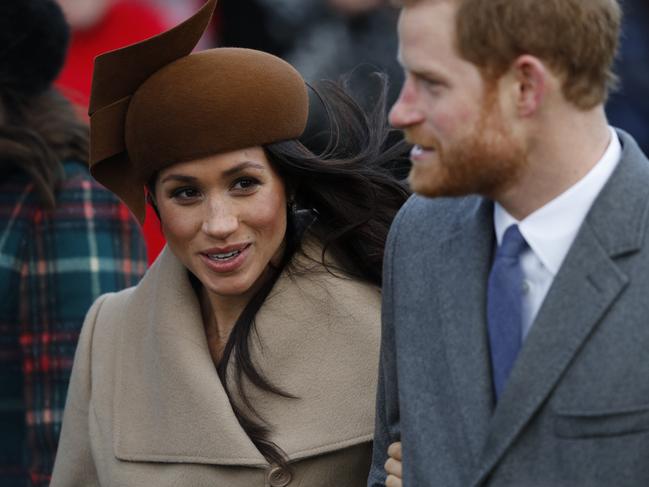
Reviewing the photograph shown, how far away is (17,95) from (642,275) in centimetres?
243

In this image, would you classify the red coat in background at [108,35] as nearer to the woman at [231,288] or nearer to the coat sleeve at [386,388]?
the woman at [231,288]

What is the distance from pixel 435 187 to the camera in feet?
8.41

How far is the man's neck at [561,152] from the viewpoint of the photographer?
2500 mm

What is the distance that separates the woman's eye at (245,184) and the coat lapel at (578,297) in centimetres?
115

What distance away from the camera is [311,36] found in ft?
18.7

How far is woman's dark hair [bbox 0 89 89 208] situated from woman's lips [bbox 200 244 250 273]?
90 cm

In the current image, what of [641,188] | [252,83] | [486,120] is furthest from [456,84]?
[252,83]

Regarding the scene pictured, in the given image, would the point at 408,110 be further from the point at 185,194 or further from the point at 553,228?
the point at 185,194

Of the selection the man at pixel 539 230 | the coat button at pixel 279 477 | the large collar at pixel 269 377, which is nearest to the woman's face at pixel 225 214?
the large collar at pixel 269 377

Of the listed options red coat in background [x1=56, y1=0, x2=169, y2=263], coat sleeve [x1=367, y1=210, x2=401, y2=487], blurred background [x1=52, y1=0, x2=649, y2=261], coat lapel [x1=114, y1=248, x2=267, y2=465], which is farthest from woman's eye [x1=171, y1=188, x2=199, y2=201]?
red coat in background [x1=56, y1=0, x2=169, y2=263]

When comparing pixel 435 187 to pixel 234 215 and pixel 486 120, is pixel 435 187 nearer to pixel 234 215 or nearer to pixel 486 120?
pixel 486 120

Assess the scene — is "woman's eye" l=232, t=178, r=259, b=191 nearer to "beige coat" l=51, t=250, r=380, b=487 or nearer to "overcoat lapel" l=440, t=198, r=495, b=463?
"beige coat" l=51, t=250, r=380, b=487

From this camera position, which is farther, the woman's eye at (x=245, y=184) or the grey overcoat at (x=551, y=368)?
the woman's eye at (x=245, y=184)

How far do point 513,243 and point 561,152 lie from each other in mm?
196
